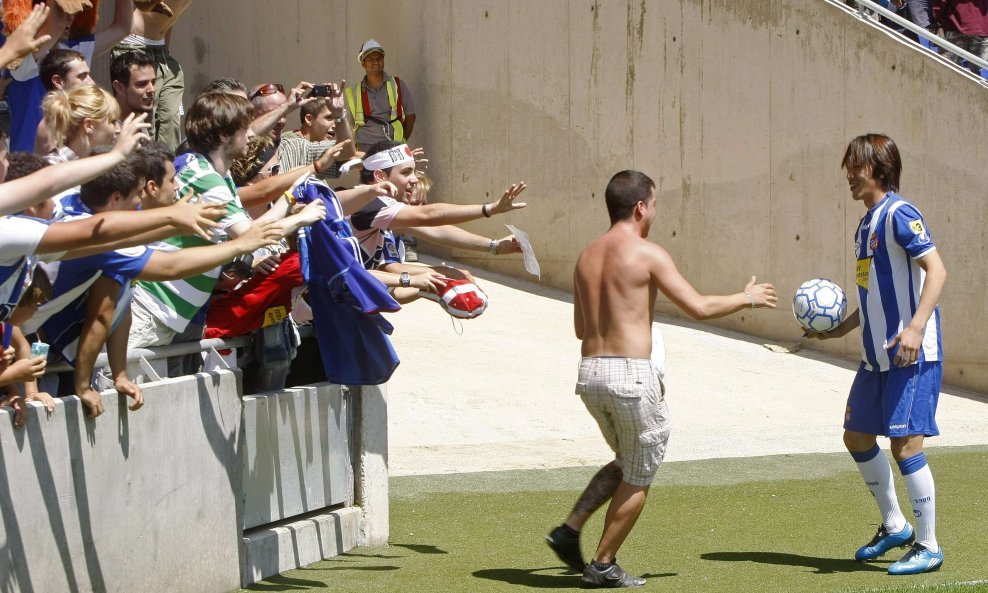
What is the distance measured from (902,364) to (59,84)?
4.29 m

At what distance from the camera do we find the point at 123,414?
5156 mm

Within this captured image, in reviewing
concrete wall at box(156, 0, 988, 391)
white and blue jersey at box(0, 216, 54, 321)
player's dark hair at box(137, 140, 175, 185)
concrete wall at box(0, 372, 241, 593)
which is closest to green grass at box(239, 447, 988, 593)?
concrete wall at box(0, 372, 241, 593)

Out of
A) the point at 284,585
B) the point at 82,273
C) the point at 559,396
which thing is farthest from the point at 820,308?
the point at 559,396

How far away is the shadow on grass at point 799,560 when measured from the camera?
20.2ft

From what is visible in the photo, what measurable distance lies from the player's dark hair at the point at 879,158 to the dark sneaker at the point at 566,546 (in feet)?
7.20

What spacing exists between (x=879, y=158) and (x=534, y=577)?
8.24 feet

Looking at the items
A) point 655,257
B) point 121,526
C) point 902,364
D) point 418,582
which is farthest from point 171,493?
point 902,364

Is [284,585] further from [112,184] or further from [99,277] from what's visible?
[112,184]

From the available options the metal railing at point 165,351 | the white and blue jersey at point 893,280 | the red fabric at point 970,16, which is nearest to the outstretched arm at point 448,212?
the metal railing at point 165,351

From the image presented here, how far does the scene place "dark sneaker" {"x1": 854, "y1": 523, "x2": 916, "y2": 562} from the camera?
6277 millimetres

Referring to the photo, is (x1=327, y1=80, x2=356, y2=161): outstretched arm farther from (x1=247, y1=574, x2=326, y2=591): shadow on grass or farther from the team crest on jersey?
the team crest on jersey

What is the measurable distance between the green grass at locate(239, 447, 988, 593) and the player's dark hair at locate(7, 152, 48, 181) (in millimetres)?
2175

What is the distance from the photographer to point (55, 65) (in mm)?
6812

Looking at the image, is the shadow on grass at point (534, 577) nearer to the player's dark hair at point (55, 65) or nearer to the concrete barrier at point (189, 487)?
the concrete barrier at point (189, 487)
